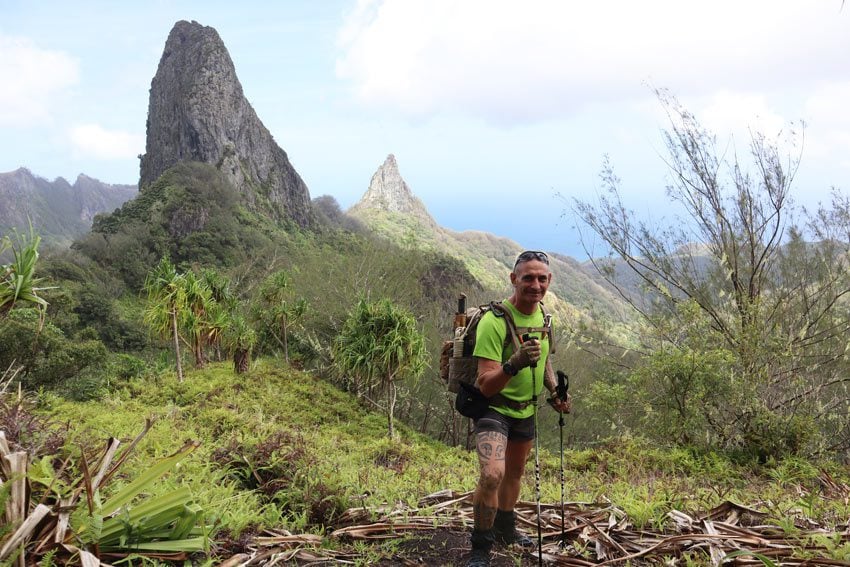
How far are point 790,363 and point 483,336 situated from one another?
8.87 metres

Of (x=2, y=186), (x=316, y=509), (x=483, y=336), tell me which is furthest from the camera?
(x=2, y=186)

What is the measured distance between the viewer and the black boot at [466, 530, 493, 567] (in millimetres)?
3123

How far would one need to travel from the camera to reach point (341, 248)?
73.2 m

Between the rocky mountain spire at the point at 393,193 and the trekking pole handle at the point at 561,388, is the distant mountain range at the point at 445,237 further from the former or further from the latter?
the trekking pole handle at the point at 561,388

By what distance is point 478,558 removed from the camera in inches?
123

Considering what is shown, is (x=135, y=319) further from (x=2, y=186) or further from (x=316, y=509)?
(x=2, y=186)

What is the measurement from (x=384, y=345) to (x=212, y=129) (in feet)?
249

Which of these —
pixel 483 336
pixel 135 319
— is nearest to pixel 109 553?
pixel 483 336

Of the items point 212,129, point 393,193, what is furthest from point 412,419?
point 393,193

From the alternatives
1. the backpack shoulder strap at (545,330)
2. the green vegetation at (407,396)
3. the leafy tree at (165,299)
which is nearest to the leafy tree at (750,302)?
the green vegetation at (407,396)

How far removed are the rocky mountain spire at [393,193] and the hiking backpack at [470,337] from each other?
15789cm

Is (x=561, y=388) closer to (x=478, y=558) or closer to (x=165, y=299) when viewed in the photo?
(x=478, y=558)

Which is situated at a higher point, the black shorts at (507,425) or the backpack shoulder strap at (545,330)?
the backpack shoulder strap at (545,330)

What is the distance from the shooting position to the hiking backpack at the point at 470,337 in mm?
3297
